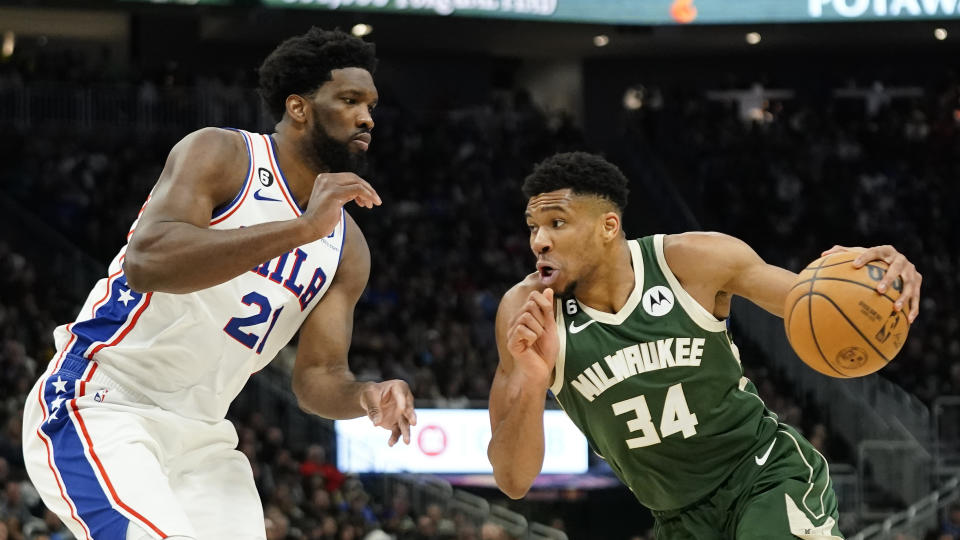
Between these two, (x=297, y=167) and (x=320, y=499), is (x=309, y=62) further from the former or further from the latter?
(x=320, y=499)

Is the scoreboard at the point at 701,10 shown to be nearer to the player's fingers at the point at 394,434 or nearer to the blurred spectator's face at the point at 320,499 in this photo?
the blurred spectator's face at the point at 320,499

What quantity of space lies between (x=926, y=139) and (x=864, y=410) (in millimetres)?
7472

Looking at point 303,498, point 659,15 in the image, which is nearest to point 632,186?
point 659,15

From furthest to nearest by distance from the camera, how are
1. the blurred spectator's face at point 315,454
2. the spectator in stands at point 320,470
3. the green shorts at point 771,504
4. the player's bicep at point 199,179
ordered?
the blurred spectator's face at point 315,454 → the spectator in stands at point 320,470 → the green shorts at point 771,504 → the player's bicep at point 199,179

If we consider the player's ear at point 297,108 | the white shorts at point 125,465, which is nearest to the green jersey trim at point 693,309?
the player's ear at point 297,108

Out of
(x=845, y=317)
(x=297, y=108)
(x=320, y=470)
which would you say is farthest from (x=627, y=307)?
(x=320, y=470)

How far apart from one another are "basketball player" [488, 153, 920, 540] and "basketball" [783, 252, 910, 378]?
24 cm

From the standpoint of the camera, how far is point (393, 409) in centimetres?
455

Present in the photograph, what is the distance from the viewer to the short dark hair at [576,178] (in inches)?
210

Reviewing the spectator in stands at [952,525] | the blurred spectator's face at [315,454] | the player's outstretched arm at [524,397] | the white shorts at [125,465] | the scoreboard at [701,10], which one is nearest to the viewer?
the white shorts at [125,465]

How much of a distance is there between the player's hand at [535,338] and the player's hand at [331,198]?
706mm

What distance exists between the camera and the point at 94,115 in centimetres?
2030

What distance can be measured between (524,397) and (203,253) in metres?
1.29

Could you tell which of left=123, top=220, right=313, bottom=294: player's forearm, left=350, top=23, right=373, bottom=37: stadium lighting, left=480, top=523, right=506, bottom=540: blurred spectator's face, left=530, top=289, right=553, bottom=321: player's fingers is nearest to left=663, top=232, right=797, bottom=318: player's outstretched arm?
left=530, top=289, right=553, bottom=321: player's fingers
